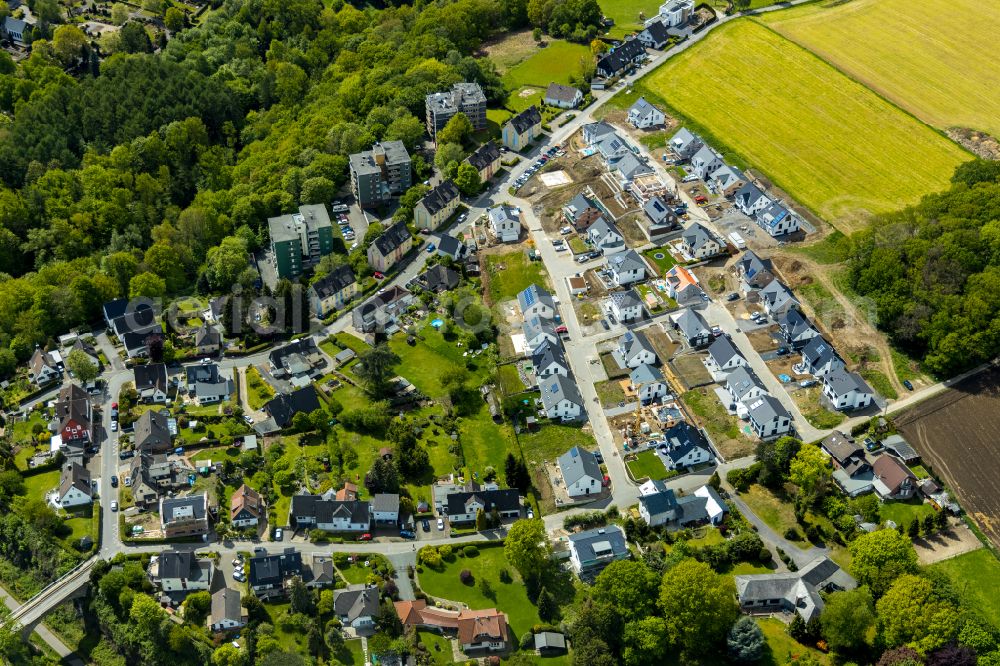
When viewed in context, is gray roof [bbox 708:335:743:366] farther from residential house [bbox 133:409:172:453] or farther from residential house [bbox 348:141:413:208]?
residential house [bbox 133:409:172:453]

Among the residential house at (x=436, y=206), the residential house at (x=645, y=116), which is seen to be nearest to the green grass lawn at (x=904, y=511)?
the residential house at (x=436, y=206)

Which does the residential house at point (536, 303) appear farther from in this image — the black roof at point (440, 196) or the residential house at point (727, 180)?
the residential house at point (727, 180)

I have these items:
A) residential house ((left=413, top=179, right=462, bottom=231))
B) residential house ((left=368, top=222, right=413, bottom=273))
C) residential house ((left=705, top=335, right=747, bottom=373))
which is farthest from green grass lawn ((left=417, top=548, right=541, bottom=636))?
residential house ((left=413, top=179, right=462, bottom=231))

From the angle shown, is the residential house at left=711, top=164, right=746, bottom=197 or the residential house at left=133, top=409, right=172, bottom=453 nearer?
the residential house at left=133, top=409, right=172, bottom=453

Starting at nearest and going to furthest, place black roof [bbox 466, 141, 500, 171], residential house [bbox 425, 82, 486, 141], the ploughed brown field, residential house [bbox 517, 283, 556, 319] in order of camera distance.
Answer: the ploughed brown field
residential house [bbox 517, 283, 556, 319]
black roof [bbox 466, 141, 500, 171]
residential house [bbox 425, 82, 486, 141]

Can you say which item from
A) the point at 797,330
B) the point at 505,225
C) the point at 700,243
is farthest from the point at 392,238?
the point at 797,330

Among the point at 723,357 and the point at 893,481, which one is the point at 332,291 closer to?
the point at 723,357
